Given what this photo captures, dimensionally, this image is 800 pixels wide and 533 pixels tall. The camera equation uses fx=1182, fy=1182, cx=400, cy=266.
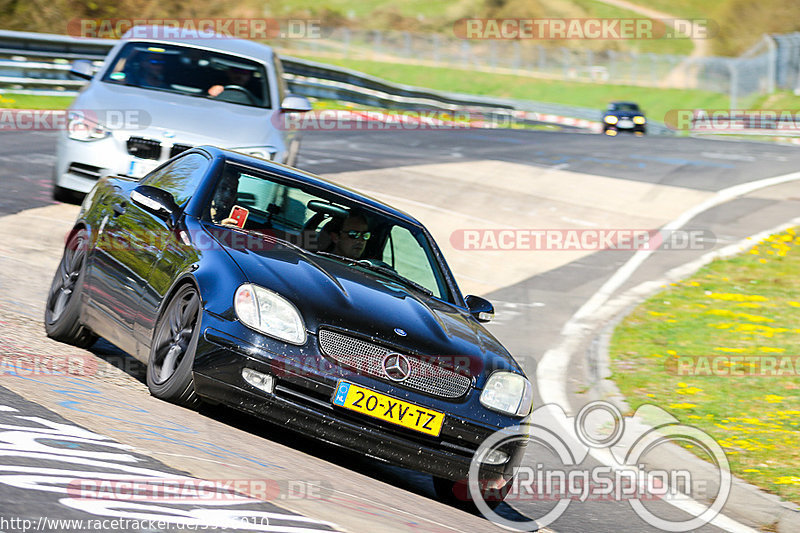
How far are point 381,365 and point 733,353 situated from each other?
18.1 feet

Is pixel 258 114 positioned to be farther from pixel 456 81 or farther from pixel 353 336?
pixel 456 81

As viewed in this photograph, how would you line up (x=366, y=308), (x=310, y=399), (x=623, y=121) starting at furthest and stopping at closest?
(x=623, y=121), (x=366, y=308), (x=310, y=399)

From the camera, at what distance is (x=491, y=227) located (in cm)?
1537

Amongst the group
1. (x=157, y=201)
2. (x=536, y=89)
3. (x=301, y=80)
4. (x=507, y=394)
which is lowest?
(x=536, y=89)

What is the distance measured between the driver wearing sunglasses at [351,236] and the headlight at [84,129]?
4884 millimetres

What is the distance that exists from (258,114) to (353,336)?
649 cm

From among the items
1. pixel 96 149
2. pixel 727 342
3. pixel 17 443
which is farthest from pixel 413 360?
pixel 96 149

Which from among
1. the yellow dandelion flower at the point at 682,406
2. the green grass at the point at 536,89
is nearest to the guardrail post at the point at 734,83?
the green grass at the point at 536,89

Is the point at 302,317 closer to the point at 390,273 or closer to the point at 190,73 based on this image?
the point at 390,273

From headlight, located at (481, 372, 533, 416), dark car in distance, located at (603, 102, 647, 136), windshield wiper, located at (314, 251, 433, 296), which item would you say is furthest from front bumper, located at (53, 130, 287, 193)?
dark car in distance, located at (603, 102, 647, 136)

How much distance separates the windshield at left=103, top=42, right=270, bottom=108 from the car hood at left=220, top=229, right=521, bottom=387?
5951mm

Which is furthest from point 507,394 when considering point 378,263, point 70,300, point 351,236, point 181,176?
point 70,300

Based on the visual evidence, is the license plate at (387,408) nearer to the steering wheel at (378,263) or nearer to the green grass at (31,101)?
the steering wheel at (378,263)

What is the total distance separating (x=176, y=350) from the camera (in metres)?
5.96
